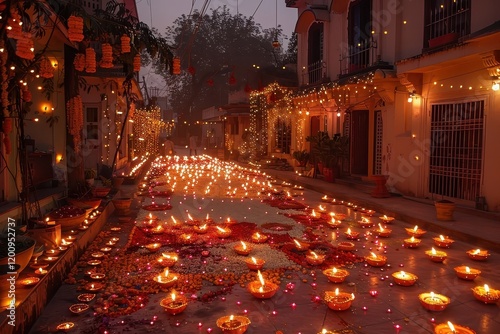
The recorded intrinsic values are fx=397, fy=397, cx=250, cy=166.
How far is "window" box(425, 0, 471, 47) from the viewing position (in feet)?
35.3

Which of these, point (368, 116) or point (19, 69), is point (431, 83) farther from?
point (19, 69)

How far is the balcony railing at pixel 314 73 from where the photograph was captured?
64.9ft

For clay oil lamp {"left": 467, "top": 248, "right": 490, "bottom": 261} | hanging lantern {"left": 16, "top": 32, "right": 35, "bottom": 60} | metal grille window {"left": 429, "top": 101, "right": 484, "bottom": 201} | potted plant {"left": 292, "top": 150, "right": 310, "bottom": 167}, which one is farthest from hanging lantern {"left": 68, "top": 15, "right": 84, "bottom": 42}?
potted plant {"left": 292, "top": 150, "right": 310, "bottom": 167}

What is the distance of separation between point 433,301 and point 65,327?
14.1ft

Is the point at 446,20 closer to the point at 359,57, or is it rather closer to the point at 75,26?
the point at 359,57

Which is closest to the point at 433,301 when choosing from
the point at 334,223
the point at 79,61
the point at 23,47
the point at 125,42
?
the point at 334,223

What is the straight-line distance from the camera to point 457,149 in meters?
11.2

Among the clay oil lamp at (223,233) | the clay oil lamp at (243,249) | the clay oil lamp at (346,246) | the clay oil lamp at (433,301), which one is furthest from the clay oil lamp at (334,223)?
the clay oil lamp at (433,301)

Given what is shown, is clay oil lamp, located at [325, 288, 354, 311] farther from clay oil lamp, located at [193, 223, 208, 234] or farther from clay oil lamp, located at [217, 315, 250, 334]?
clay oil lamp, located at [193, 223, 208, 234]

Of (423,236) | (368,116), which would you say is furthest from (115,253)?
(368,116)

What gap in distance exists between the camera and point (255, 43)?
47.8 m

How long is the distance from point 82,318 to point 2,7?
3.90m

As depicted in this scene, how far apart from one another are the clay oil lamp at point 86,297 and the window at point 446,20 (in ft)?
35.2

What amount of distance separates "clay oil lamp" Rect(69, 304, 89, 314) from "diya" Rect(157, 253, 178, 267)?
5.26 ft
